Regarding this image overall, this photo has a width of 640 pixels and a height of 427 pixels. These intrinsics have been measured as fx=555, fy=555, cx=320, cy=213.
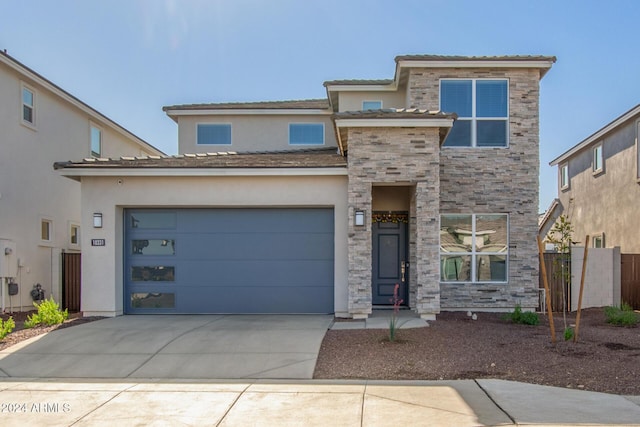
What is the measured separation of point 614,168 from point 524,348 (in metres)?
13.7

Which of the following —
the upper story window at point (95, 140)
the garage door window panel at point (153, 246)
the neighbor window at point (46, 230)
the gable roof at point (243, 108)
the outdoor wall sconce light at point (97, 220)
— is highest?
the gable roof at point (243, 108)

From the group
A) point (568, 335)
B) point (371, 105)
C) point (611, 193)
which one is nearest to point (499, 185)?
point (371, 105)

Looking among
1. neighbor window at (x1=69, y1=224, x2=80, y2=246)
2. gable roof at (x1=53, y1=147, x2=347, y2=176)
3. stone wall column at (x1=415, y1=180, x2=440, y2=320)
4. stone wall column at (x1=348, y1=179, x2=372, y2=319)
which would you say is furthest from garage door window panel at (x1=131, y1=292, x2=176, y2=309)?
neighbor window at (x1=69, y1=224, x2=80, y2=246)

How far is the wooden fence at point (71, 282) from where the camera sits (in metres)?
15.3

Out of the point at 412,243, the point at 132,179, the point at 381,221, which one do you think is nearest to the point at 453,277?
the point at 412,243

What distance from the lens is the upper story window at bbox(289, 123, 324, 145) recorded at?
19031 millimetres

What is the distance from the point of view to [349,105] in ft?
52.3

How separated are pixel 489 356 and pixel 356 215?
14.4ft

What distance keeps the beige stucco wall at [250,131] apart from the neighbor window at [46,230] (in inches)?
191

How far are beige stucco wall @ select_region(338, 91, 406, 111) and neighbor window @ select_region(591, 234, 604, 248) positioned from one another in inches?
438

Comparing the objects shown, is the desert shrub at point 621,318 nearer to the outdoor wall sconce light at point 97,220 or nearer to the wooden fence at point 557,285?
the wooden fence at point 557,285

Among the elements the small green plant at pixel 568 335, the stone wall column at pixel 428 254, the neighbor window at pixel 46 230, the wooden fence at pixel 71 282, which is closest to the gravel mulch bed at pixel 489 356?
the small green plant at pixel 568 335

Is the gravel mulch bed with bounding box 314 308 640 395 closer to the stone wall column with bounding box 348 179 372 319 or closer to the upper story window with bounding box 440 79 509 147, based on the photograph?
the stone wall column with bounding box 348 179 372 319

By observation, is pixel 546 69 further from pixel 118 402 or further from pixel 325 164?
pixel 118 402
